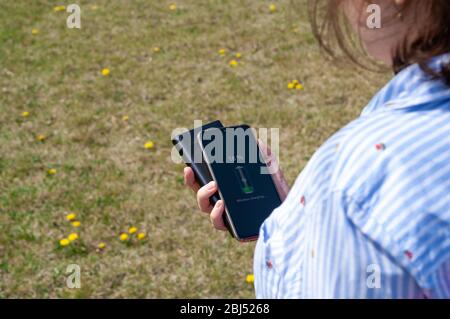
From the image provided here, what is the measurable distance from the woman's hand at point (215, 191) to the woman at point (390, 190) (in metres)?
0.62

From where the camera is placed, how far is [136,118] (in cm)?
486

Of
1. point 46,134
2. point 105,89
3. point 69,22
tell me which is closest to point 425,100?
point 46,134

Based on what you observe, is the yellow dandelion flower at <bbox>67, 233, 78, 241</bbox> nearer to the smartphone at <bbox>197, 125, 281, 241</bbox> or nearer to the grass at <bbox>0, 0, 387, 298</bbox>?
the grass at <bbox>0, 0, 387, 298</bbox>

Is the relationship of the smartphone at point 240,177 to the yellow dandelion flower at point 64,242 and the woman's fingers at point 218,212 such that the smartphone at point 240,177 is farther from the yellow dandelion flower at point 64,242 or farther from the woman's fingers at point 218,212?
the yellow dandelion flower at point 64,242

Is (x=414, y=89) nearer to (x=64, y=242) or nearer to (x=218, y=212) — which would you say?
(x=218, y=212)

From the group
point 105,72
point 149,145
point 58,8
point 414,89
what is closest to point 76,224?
point 149,145

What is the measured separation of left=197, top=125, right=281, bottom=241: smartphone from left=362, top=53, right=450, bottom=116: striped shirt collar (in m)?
0.74

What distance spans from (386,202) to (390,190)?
0.06 feet

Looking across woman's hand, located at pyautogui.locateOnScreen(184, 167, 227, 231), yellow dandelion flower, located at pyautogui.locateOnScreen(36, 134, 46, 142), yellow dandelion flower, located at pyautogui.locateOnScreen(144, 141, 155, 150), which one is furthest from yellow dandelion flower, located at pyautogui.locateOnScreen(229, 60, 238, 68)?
woman's hand, located at pyautogui.locateOnScreen(184, 167, 227, 231)

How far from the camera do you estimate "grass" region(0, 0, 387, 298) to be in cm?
359

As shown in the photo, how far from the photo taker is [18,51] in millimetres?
5914

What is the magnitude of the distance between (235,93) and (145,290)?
6.96 ft

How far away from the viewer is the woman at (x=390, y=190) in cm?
85

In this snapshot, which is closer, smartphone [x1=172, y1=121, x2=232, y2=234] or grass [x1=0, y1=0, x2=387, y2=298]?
smartphone [x1=172, y1=121, x2=232, y2=234]
